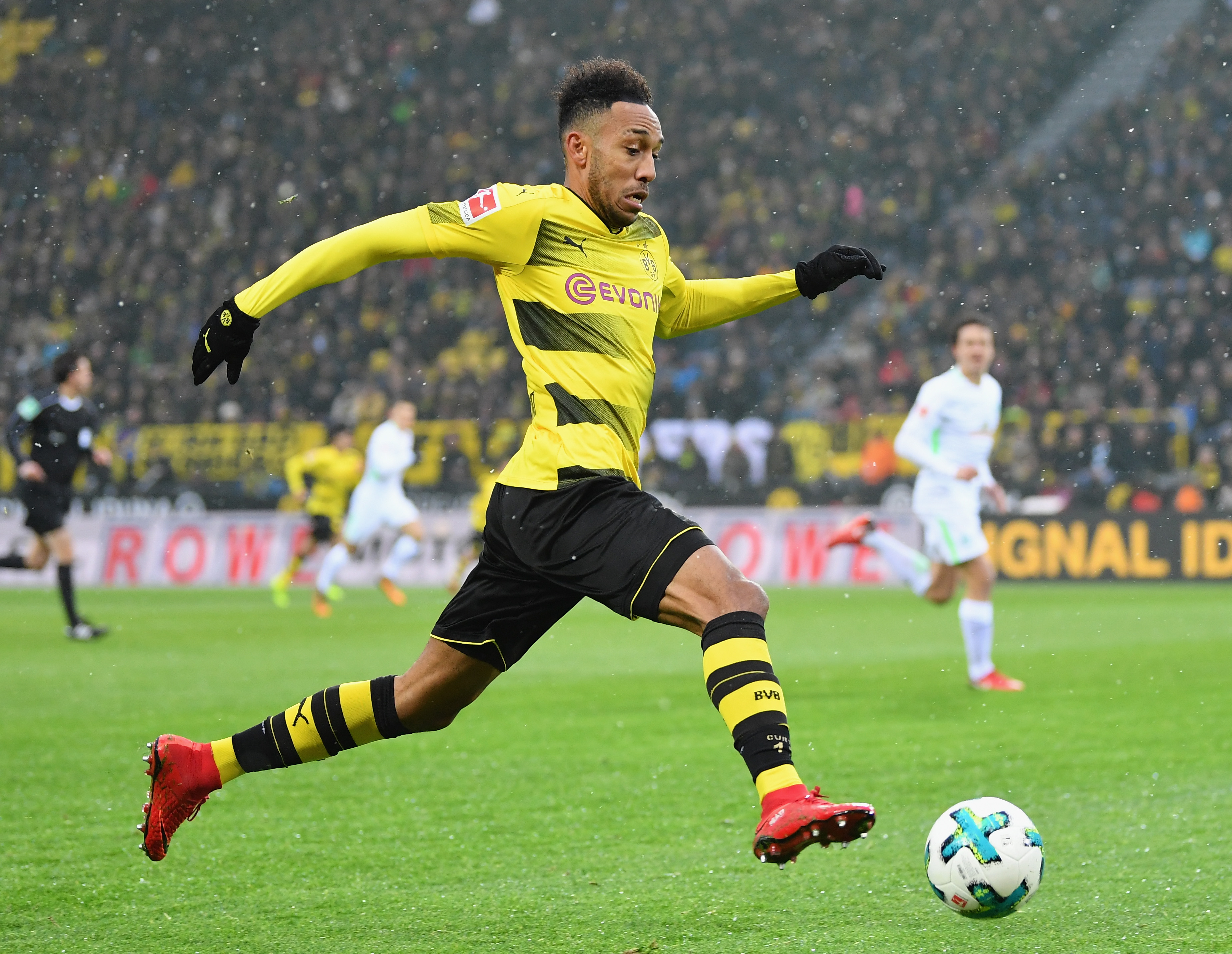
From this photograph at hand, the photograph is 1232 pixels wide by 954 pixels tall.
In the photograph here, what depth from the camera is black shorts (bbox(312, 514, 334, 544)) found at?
15.5 m

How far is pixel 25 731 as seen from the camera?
7.50 meters

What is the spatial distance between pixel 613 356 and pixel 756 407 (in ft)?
54.8

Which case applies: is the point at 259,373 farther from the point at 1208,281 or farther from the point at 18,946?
the point at 18,946

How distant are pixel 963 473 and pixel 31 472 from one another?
7203 millimetres

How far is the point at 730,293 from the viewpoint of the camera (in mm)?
4426

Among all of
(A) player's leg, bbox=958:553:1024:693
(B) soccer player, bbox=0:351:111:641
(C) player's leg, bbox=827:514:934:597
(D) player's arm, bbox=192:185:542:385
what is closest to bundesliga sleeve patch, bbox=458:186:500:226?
(D) player's arm, bbox=192:185:542:385

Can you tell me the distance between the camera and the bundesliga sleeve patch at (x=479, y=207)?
375 centimetres

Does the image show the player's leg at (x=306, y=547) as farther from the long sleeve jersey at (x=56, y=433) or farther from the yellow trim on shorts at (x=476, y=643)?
the yellow trim on shorts at (x=476, y=643)

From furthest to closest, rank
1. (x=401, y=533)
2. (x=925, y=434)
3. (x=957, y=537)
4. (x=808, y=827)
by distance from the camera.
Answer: (x=401, y=533)
(x=925, y=434)
(x=957, y=537)
(x=808, y=827)

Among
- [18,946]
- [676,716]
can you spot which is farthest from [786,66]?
[18,946]

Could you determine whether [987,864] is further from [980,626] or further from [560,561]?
[980,626]

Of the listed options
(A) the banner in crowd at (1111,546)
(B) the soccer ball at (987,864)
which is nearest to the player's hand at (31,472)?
(B) the soccer ball at (987,864)

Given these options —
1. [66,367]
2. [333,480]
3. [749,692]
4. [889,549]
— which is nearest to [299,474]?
[333,480]

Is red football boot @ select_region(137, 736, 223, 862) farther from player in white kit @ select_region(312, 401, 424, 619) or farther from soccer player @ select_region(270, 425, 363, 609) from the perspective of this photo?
soccer player @ select_region(270, 425, 363, 609)
